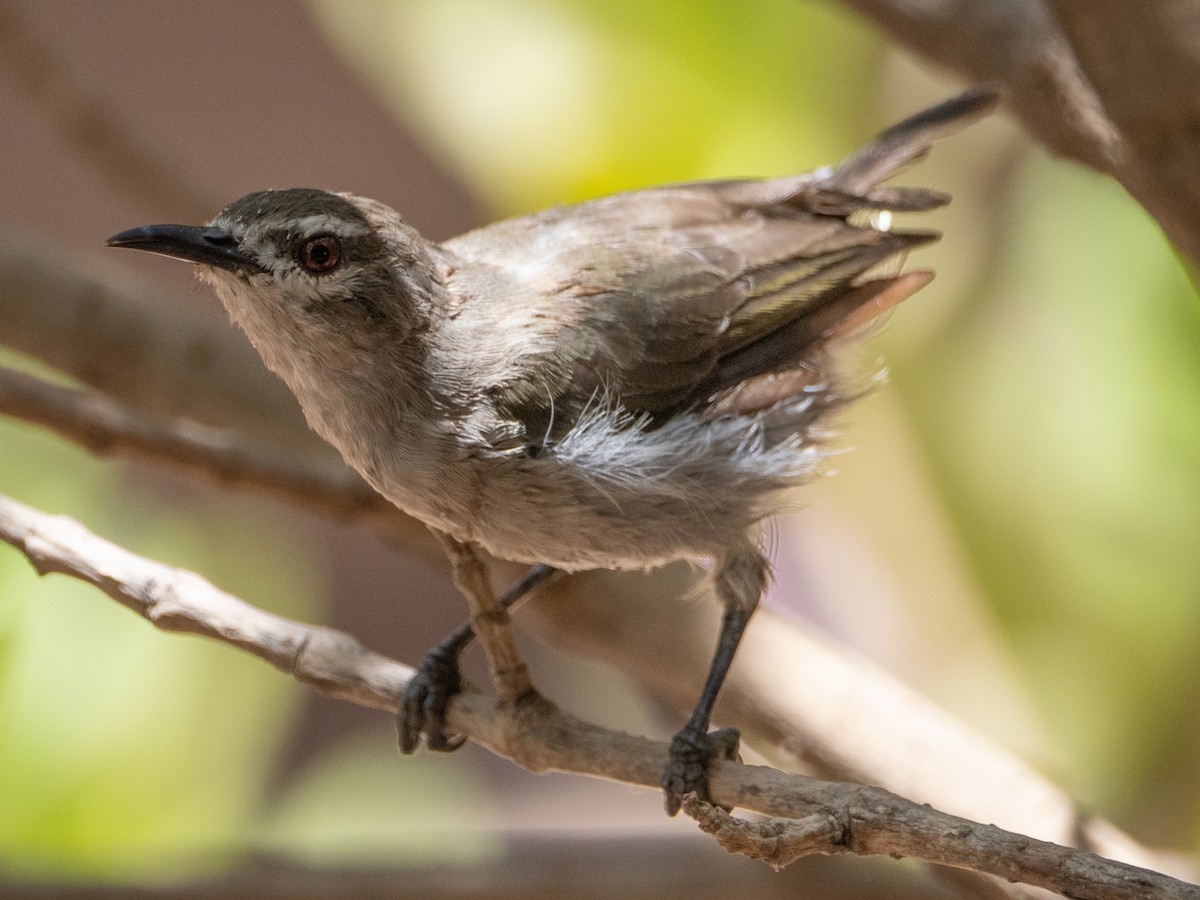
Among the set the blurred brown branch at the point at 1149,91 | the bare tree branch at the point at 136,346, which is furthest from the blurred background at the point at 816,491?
the blurred brown branch at the point at 1149,91

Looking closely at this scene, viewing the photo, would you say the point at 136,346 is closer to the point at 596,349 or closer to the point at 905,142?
the point at 596,349

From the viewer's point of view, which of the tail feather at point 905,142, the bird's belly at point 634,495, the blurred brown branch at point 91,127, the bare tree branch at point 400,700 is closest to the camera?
the bare tree branch at point 400,700

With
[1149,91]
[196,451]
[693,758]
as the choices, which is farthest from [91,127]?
[1149,91]

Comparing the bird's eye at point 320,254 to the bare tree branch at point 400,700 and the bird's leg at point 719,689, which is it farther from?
the bird's leg at point 719,689

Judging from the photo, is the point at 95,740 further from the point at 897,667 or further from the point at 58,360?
the point at 897,667

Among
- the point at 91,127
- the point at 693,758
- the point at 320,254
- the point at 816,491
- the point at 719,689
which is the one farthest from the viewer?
the point at 816,491

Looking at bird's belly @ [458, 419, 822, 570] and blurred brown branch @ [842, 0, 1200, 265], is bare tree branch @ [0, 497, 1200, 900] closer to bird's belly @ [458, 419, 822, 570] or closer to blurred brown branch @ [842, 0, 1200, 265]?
bird's belly @ [458, 419, 822, 570]
